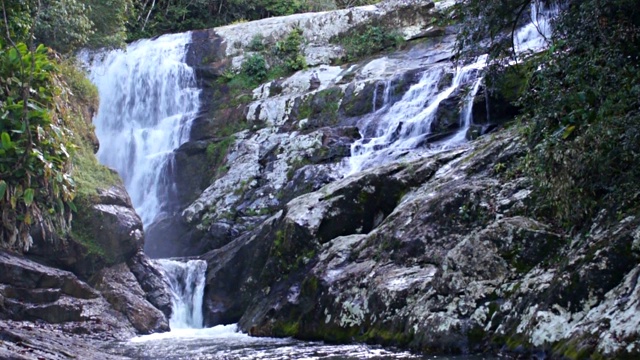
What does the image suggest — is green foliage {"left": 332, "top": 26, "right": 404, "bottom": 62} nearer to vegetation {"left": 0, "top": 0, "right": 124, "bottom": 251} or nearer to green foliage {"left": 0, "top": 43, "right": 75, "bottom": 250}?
vegetation {"left": 0, "top": 0, "right": 124, "bottom": 251}

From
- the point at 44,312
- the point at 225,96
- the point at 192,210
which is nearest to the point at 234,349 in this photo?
the point at 44,312

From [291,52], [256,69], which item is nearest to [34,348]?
[256,69]

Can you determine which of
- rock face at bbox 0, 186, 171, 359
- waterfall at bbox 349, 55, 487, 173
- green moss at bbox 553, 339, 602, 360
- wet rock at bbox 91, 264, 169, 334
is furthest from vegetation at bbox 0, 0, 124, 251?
waterfall at bbox 349, 55, 487, 173

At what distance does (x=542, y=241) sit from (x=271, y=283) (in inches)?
244

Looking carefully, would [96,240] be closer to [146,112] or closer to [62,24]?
[62,24]

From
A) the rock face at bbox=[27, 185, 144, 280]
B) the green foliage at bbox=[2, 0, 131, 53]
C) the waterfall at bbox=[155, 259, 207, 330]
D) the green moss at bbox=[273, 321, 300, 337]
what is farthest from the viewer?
the waterfall at bbox=[155, 259, 207, 330]

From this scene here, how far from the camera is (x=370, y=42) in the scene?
26.8 m

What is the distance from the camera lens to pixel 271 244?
1495 cm

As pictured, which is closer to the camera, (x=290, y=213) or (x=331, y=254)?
(x=331, y=254)

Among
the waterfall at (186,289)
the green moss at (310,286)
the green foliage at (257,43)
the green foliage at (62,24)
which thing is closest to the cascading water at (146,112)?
the green foliage at (257,43)

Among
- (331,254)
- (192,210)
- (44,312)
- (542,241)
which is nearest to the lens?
(542,241)

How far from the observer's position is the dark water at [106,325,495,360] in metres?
9.90

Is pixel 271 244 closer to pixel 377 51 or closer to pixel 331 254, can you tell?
pixel 331 254

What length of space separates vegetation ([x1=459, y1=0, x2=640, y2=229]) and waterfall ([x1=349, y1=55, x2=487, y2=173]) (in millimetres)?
7647
